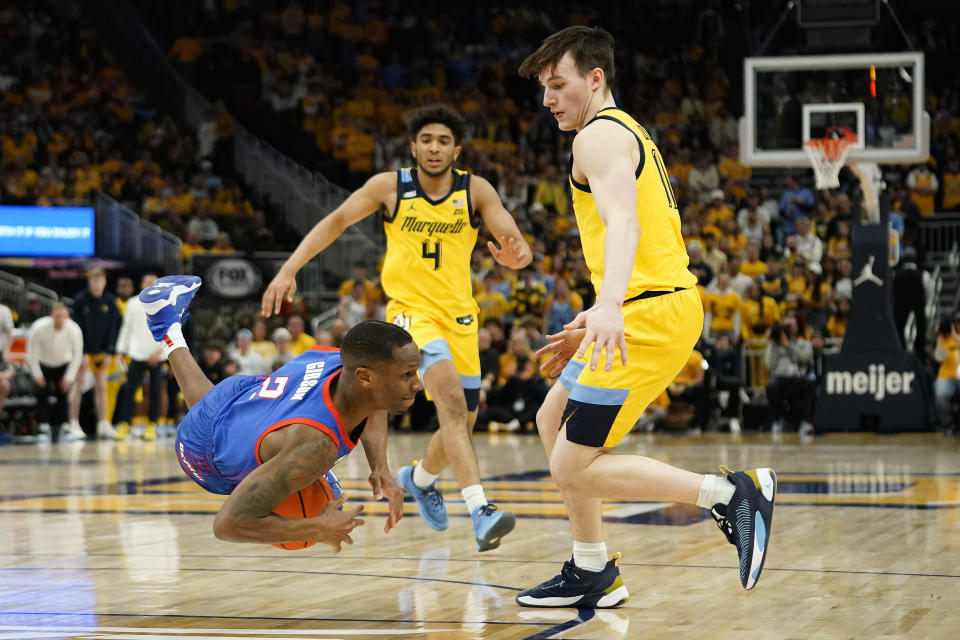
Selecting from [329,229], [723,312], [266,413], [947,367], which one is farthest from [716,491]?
[723,312]

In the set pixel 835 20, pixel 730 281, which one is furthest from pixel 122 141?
pixel 835 20

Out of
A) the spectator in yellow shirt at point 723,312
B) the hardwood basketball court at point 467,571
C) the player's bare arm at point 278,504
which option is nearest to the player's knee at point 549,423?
the hardwood basketball court at point 467,571

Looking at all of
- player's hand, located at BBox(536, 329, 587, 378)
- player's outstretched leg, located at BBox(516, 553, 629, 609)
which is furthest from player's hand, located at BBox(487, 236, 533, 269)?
player's outstretched leg, located at BBox(516, 553, 629, 609)

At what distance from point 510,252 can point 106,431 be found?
35.6 ft

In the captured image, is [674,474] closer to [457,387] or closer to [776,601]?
[776,601]

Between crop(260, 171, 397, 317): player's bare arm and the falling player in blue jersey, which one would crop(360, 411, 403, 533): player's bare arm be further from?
crop(260, 171, 397, 317): player's bare arm

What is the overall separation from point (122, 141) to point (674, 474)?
2105 centimetres

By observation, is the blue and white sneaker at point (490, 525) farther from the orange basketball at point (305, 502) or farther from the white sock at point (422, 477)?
the orange basketball at point (305, 502)

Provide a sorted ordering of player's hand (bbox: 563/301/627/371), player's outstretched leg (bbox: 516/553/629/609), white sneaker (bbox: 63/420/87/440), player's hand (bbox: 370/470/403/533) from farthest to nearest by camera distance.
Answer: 1. white sneaker (bbox: 63/420/87/440)
2. player's outstretched leg (bbox: 516/553/629/609)
3. player's hand (bbox: 370/470/403/533)
4. player's hand (bbox: 563/301/627/371)

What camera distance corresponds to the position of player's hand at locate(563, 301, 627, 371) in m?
4.42

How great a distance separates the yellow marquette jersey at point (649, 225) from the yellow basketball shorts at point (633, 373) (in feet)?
0.25

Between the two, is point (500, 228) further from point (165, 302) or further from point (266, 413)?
point (266, 413)

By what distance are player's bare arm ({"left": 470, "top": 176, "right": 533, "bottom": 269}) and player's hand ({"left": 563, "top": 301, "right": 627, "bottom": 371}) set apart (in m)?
2.25

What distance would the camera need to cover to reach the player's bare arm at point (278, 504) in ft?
14.6
